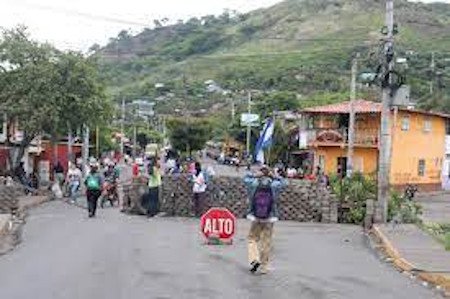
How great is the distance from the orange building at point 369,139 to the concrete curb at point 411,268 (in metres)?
41.4

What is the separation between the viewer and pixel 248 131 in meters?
93.1

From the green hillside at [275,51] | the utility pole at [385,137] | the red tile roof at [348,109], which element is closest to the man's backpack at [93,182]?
the utility pole at [385,137]

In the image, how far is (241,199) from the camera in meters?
31.6

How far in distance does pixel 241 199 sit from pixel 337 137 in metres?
35.3

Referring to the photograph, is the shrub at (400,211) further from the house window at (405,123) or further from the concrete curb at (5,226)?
the house window at (405,123)

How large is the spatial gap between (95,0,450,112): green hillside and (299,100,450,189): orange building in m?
23.7

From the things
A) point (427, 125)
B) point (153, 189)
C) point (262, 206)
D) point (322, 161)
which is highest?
point (427, 125)

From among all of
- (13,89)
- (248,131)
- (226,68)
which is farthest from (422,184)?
(226,68)

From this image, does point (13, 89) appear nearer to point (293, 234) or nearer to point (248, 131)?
point (293, 234)

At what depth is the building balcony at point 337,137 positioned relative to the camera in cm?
6538

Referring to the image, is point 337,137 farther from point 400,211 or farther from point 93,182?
point 93,182

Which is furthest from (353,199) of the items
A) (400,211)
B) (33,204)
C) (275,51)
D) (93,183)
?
(275,51)

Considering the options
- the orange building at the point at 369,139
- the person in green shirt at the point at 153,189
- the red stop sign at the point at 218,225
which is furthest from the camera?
the orange building at the point at 369,139

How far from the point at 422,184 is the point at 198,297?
58.9m
